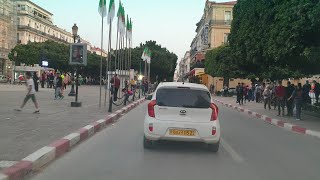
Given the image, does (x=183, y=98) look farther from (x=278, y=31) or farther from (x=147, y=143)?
(x=278, y=31)

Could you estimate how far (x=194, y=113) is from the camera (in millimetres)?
10039

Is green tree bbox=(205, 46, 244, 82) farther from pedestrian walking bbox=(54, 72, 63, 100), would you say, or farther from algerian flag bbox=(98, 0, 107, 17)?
algerian flag bbox=(98, 0, 107, 17)

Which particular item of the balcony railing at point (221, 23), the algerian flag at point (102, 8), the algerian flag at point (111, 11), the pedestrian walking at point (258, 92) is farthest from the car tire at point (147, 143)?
the balcony railing at point (221, 23)

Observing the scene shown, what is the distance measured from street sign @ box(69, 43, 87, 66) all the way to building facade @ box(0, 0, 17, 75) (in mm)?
67464

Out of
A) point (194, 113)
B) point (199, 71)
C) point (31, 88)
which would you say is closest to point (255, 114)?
point (31, 88)

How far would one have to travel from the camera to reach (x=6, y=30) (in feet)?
Answer: 288

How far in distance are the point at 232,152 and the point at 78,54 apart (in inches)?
524

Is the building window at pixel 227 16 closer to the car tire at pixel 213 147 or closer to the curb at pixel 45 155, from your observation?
the curb at pixel 45 155

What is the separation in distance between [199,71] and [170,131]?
82.6m

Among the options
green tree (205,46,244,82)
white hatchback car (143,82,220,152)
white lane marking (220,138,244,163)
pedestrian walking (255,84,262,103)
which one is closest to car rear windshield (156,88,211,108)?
white hatchback car (143,82,220,152)

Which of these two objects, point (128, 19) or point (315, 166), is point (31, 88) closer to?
point (315, 166)

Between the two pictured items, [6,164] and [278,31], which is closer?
[6,164]

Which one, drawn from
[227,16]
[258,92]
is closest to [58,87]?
[258,92]

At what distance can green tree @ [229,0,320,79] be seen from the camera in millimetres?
17469
